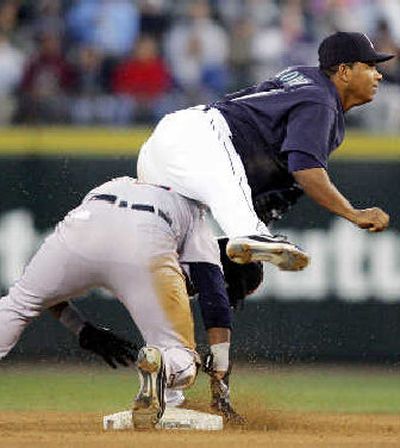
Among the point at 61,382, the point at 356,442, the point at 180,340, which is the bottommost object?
the point at 61,382

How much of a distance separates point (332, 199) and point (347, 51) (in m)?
0.78

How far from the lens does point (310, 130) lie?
6.44 meters

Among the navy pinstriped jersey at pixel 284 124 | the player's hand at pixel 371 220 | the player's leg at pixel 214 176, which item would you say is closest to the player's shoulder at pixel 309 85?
the navy pinstriped jersey at pixel 284 124

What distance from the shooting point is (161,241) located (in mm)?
6371

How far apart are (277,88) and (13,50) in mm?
6148

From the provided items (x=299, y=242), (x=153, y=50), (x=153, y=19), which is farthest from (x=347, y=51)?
(x=153, y=19)

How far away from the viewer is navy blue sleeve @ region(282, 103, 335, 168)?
253 inches

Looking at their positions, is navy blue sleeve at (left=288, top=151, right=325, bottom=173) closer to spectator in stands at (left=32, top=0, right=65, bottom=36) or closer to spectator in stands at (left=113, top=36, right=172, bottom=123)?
spectator in stands at (left=113, top=36, right=172, bottom=123)

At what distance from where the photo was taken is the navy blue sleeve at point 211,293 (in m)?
7.01

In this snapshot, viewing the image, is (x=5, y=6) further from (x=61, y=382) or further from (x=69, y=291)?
(x=69, y=291)

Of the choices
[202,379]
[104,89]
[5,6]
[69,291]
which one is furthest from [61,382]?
[69,291]

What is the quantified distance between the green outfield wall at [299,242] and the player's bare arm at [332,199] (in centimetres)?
522

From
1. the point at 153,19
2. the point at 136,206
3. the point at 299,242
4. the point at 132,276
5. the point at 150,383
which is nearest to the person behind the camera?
the point at 150,383

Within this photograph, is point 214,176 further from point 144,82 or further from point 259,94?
point 144,82
